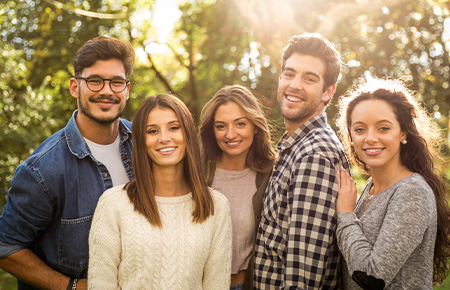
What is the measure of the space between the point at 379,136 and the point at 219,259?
1.22 m

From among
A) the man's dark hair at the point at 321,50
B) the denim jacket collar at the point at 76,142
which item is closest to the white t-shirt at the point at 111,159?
the denim jacket collar at the point at 76,142

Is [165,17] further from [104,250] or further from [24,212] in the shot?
[104,250]

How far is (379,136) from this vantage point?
101 inches

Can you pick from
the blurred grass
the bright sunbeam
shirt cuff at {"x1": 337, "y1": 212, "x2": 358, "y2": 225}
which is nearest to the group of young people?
shirt cuff at {"x1": 337, "y1": 212, "x2": 358, "y2": 225}

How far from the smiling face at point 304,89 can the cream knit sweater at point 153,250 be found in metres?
0.98

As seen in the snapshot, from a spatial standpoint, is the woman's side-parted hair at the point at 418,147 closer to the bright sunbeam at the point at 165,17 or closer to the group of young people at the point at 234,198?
the group of young people at the point at 234,198

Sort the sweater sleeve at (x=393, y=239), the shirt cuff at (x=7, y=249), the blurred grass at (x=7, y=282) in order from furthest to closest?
1. the blurred grass at (x=7, y=282)
2. the shirt cuff at (x=7, y=249)
3. the sweater sleeve at (x=393, y=239)

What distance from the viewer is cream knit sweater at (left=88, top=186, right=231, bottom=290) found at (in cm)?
253

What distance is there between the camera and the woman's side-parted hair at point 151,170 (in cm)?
266

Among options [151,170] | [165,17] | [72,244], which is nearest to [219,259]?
[151,170]

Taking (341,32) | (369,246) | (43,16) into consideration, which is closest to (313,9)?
(341,32)

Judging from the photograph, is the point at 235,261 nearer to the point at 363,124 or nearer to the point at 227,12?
the point at 363,124

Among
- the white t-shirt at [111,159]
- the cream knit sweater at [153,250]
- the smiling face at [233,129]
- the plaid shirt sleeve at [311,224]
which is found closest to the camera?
the plaid shirt sleeve at [311,224]

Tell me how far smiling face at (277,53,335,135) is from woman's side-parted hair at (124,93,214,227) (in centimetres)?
73
